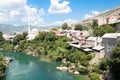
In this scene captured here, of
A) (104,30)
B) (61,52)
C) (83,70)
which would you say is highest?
(104,30)

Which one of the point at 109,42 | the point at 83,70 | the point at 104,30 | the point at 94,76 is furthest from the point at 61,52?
the point at 94,76

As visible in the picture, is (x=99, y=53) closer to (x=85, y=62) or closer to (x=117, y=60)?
(x=85, y=62)

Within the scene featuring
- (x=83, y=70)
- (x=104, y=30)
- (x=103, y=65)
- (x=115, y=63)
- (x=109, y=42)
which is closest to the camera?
(x=115, y=63)

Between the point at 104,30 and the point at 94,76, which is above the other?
the point at 104,30

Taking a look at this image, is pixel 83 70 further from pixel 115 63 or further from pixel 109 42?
pixel 115 63

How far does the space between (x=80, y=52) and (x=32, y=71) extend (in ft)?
25.6

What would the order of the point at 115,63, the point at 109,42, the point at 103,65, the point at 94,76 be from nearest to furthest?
1. the point at 115,63
2. the point at 94,76
3. the point at 103,65
4. the point at 109,42

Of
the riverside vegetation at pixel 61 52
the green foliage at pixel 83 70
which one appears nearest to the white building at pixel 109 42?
the riverside vegetation at pixel 61 52

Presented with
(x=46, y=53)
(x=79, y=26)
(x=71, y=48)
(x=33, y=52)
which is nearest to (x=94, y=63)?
(x=71, y=48)

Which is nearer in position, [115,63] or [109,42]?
[115,63]

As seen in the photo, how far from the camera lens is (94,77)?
88.6ft

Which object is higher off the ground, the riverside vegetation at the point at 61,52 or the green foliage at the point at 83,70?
the riverside vegetation at the point at 61,52

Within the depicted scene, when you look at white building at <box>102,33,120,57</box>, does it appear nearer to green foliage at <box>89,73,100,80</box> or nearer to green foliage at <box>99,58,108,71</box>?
green foliage at <box>99,58,108,71</box>

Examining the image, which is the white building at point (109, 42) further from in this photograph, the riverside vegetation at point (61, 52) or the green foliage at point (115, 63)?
the green foliage at point (115, 63)
